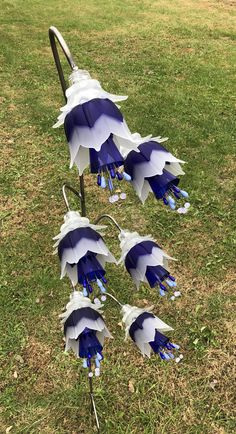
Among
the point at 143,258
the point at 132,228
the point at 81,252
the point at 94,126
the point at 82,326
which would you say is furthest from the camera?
the point at 132,228

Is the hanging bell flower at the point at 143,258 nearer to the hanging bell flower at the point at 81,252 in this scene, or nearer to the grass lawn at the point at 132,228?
the hanging bell flower at the point at 81,252

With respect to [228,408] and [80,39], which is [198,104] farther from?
[228,408]

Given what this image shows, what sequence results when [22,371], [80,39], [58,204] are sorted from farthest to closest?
[80,39] < [58,204] < [22,371]

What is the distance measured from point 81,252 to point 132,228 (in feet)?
11.9

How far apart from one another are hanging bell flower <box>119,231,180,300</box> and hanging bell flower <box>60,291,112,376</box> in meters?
0.33

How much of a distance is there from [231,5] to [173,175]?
12712 millimetres

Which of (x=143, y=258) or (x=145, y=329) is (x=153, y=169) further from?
(x=145, y=329)

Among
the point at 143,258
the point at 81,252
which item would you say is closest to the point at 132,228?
the point at 143,258

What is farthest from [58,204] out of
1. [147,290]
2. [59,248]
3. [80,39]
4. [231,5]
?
[231,5]

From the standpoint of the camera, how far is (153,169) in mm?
1832

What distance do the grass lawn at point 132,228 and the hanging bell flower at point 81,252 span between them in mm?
2162

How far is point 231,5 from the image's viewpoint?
42.3ft

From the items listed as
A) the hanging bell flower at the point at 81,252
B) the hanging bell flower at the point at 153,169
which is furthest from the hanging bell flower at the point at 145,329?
the hanging bell flower at the point at 153,169

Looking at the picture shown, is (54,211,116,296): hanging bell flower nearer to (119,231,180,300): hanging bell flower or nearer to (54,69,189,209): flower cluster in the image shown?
(119,231,180,300): hanging bell flower
